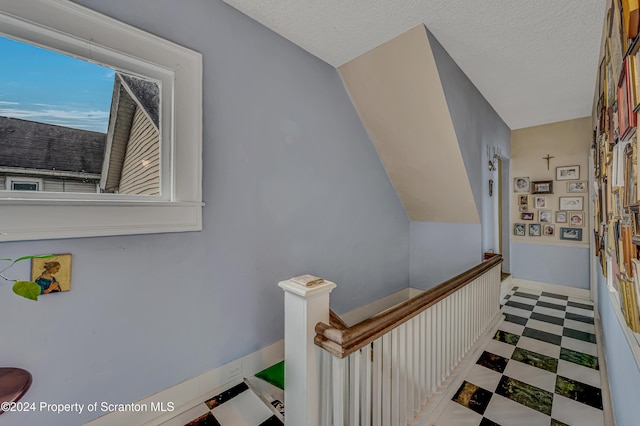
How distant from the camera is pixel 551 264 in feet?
13.2

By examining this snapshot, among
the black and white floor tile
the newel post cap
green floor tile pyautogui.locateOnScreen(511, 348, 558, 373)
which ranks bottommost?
green floor tile pyautogui.locateOnScreen(511, 348, 558, 373)

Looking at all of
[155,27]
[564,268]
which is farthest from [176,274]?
[564,268]

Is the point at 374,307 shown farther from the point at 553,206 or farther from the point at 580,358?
the point at 553,206

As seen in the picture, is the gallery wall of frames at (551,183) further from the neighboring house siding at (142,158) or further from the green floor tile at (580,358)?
the neighboring house siding at (142,158)

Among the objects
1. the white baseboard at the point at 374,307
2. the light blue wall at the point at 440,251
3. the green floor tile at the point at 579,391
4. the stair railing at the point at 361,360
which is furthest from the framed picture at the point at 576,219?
the stair railing at the point at 361,360

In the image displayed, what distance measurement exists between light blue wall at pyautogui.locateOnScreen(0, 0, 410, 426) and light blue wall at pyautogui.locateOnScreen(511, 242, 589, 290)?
3.13 meters

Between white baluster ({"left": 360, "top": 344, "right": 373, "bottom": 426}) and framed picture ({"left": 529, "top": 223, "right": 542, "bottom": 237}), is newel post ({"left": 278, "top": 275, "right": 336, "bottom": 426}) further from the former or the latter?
framed picture ({"left": 529, "top": 223, "right": 542, "bottom": 237})

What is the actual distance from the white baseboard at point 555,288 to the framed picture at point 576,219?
905 mm

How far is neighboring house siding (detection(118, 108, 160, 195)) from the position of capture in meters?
1.57

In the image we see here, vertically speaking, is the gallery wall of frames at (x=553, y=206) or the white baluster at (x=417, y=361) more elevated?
the gallery wall of frames at (x=553, y=206)

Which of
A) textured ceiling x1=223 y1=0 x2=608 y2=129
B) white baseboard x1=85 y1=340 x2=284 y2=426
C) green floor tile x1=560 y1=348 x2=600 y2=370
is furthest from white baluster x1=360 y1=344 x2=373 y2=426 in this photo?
green floor tile x1=560 y1=348 x2=600 y2=370

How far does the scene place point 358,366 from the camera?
1202 mm

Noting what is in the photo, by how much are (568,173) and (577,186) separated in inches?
8.4

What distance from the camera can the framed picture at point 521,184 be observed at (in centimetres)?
422
